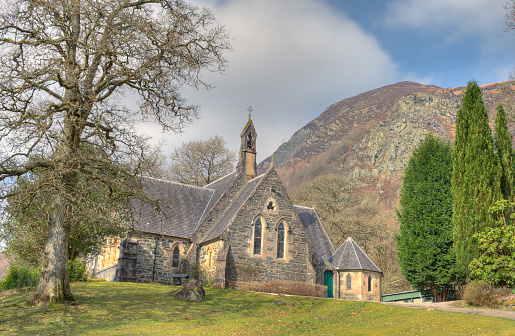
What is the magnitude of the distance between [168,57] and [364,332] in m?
12.8

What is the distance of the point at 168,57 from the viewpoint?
1750cm

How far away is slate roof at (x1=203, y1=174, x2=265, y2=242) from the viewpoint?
2766 cm

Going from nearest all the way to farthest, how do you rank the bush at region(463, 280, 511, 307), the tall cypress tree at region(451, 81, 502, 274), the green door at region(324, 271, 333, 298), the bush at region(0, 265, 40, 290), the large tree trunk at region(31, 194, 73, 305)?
the large tree trunk at region(31, 194, 73, 305)
the bush at region(463, 280, 511, 307)
the tall cypress tree at region(451, 81, 502, 274)
the bush at region(0, 265, 40, 290)
the green door at region(324, 271, 333, 298)

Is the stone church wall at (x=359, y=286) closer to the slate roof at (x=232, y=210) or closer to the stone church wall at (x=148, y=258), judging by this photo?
the slate roof at (x=232, y=210)

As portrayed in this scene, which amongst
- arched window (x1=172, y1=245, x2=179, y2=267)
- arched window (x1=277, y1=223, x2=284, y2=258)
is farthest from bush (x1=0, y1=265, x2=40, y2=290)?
arched window (x1=277, y1=223, x2=284, y2=258)

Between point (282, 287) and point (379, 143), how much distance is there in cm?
6364

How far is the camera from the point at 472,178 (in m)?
21.1

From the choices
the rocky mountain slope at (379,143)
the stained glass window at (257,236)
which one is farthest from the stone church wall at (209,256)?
the rocky mountain slope at (379,143)

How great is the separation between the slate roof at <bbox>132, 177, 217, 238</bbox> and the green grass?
26.0 feet

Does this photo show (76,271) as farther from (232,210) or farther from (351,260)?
(351,260)

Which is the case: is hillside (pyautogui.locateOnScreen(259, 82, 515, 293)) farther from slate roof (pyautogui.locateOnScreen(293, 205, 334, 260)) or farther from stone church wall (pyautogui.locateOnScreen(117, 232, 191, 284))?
stone church wall (pyautogui.locateOnScreen(117, 232, 191, 284))

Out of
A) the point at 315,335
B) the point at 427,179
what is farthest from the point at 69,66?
the point at 427,179

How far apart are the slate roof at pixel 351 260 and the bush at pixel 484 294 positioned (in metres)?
10.1

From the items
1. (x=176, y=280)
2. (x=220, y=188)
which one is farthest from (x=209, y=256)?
(x=220, y=188)
